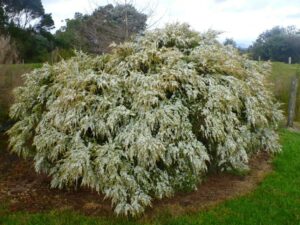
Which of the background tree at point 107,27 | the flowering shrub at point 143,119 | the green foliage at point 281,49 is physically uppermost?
the green foliage at point 281,49

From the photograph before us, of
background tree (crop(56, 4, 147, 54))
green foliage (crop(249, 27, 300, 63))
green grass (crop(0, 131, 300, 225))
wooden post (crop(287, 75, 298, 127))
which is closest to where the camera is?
green grass (crop(0, 131, 300, 225))

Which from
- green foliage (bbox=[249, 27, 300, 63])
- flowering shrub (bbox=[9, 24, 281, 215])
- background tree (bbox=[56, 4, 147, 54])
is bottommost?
flowering shrub (bbox=[9, 24, 281, 215])

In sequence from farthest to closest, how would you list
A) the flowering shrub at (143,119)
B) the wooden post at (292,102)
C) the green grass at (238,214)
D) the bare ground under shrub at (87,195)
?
1. the wooden post at (292,102)
2. the bare ground under shrub at (87,195)
3. the flowering shrub at (143,119)
4. the green grass at (238,214)

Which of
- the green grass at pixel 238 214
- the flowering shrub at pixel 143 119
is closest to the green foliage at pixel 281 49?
the flowering shrub at pixel 143 119

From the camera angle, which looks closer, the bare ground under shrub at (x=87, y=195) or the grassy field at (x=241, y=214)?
the grassy field at (x=241, y=214)

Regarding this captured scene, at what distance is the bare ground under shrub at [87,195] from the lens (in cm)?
407

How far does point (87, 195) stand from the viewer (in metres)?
4.42

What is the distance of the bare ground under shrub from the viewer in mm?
4070

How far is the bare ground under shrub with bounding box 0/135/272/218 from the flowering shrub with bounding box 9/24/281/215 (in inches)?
7.6

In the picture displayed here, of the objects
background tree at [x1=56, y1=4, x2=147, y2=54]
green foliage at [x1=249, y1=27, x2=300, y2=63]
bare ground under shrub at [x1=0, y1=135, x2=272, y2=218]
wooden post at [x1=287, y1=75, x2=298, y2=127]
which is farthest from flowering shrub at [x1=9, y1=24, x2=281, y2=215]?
green foliage at [x1=249, y1=27, x2=300, y2=63]

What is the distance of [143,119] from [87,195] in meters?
1.27

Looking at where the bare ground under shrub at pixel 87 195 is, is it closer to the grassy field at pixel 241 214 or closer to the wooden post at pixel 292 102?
the grassy field at pixel 241 214

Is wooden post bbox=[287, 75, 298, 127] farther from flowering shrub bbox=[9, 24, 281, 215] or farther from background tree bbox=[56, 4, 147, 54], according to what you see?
background tree bbox=[56, 4, 147, 54]

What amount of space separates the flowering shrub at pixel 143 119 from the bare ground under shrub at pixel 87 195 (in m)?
0.19
